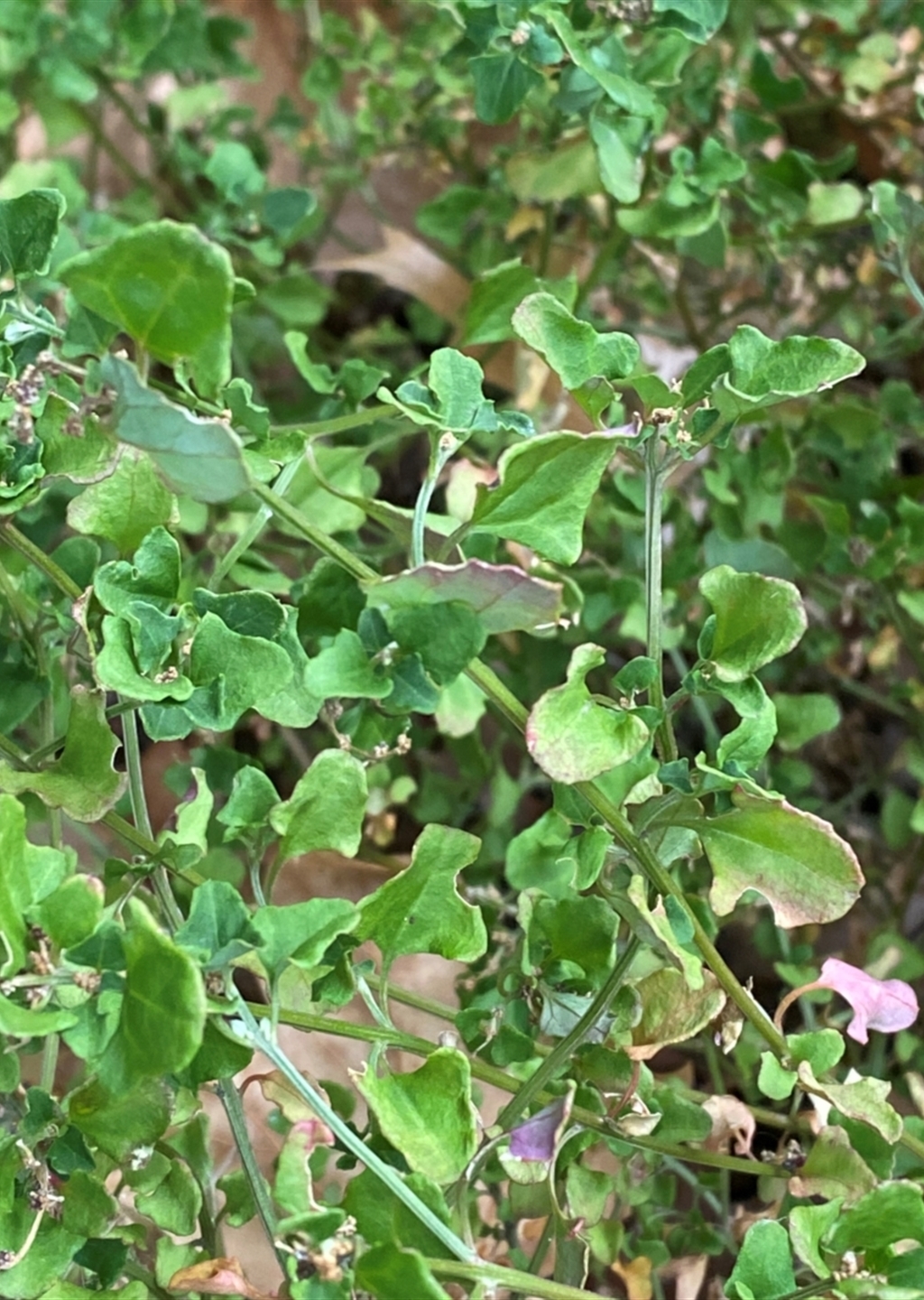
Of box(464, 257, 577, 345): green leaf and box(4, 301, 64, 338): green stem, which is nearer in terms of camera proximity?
box(4, 301, 64, 338): green stem

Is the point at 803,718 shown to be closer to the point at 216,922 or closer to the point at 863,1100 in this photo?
the point at 863,1100

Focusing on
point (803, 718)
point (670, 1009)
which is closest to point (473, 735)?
point (803, 718)

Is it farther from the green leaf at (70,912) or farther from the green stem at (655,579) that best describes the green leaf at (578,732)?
the green leaf at (70,912)

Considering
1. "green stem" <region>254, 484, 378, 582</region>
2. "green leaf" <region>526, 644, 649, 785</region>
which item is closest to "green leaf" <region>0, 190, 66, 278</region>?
"green stem" <region>254, 484, 378, 582</region>

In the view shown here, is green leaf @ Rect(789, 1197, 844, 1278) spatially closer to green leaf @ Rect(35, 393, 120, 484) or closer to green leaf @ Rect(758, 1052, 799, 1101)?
green leaf @ Rect(758, 1052, 799, 1101)

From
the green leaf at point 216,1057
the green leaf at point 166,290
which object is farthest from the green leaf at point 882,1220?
the green leaf at point 166,290
